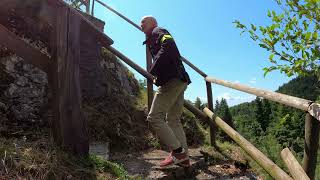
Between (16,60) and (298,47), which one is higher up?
(16,60)

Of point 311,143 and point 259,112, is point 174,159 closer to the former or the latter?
point 311,143

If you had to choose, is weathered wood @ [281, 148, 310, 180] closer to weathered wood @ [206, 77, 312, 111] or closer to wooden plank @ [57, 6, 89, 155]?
weathered wood @ [206, 77, 312, 111]

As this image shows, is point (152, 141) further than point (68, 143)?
Yes

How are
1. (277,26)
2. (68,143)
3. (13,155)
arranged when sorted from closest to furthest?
(13,155), (68,143), (277,26)

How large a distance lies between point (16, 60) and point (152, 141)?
2.83 m

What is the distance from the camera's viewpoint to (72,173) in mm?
3658

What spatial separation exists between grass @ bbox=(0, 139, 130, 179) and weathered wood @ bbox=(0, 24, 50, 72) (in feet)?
2.74

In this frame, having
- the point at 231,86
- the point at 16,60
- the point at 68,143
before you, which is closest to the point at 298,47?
the point at 231,86

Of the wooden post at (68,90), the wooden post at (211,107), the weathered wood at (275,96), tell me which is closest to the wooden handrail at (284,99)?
the weathered wood at (275,96)

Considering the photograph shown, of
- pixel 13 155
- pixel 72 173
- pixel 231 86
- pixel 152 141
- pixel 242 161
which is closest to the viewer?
pixel 13 155

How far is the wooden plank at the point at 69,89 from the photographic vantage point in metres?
3.97

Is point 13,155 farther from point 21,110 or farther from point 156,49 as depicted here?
point 21,110

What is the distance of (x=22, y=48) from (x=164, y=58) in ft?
5.57

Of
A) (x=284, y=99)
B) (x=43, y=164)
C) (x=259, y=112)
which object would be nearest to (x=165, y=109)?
(x=284, y=99)
